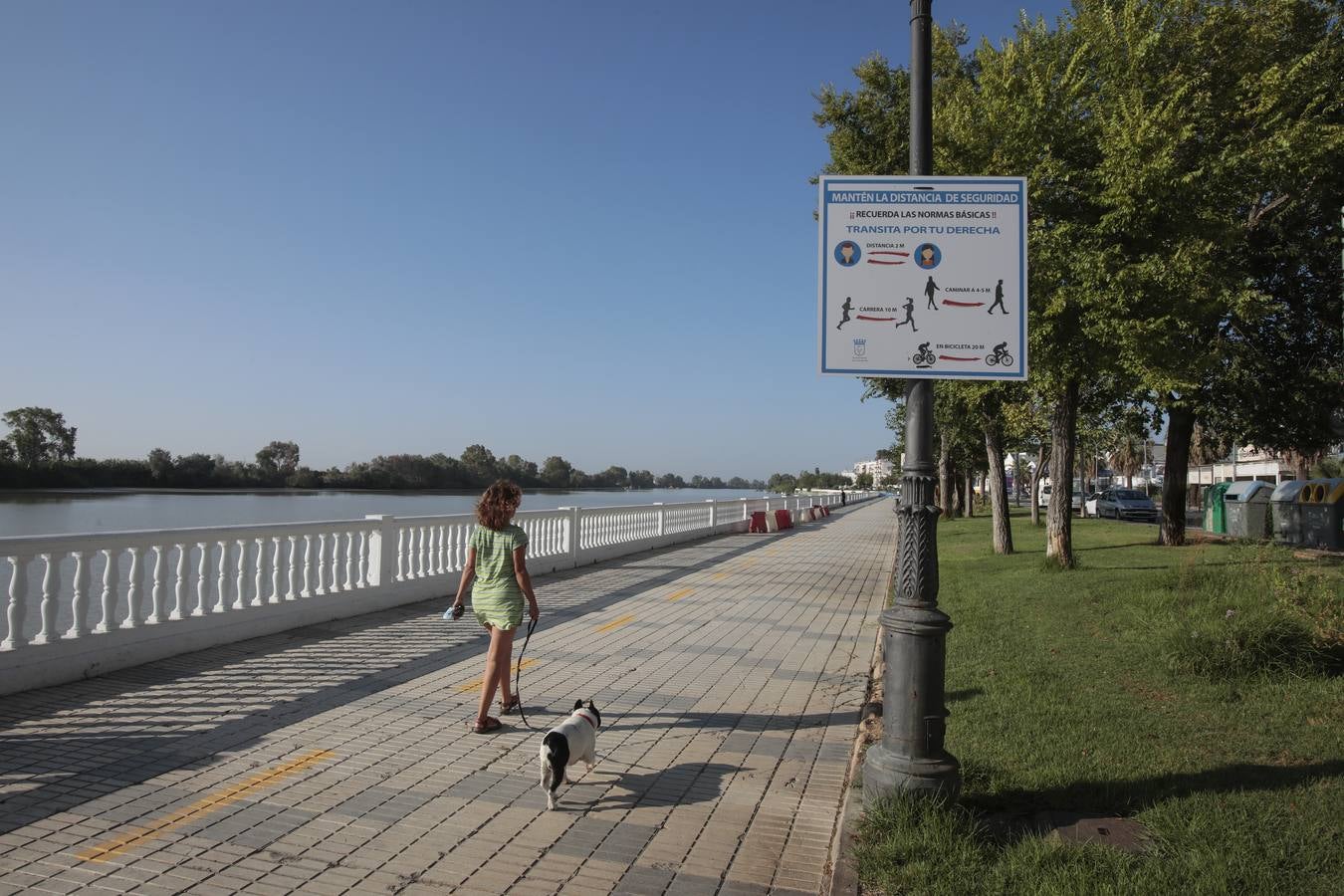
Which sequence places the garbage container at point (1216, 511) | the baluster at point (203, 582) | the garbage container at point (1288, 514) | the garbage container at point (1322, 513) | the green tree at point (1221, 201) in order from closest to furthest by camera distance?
the baluster at point (203, 582)
the green tree at point (1221, 201)
the garbage container at point (1322, 513)
the garbage container at point (1288, 514)
the garbage container at point (1216, 511)

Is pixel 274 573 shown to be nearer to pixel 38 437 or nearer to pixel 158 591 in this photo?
pixel 158 591

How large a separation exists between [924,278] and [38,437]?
17535mm

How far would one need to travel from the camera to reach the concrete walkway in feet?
12.8

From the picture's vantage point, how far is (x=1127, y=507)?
48469mm

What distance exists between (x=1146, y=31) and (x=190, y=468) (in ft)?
72.6

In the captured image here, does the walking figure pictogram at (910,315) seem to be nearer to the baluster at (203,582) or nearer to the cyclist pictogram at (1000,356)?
the cyclist pictogram at (1000,356)

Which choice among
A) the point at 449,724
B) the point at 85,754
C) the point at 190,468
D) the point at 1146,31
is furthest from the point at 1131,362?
the point at 190,468

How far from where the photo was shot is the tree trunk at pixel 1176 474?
2088cm

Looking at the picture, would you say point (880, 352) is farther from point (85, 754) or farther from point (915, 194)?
point (85, 754)

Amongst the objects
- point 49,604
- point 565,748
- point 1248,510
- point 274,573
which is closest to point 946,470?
point 1248,510

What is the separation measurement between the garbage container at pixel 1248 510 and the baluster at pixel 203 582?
77.8 feet

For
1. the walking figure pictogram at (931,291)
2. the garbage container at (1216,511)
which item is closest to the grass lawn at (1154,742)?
the walking figure pictogram at (931,291)

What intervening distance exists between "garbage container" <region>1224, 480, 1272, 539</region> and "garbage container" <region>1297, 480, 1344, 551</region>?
7.49 ft

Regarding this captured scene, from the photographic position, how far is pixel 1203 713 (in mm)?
6039
